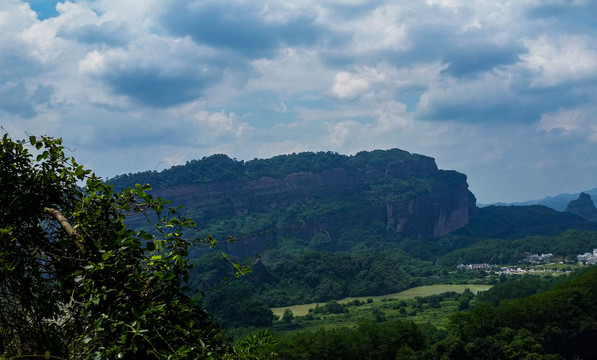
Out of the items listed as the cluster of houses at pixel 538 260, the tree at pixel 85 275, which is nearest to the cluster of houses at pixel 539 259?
the cluster of houses at pixel 538 260

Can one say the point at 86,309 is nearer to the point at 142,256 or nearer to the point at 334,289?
the point at 142,256

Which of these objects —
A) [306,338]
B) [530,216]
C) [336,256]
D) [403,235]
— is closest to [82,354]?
[306,338]

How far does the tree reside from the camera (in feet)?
9.02

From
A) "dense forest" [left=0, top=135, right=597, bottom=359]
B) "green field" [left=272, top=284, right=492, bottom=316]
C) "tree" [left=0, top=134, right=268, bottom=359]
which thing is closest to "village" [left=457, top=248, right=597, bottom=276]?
"dense forest" [left=0, top=135, right=597, bottom=359]

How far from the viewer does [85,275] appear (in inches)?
110

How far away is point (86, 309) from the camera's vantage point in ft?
9.08

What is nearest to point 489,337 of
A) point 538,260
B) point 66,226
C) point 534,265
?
point 66,226

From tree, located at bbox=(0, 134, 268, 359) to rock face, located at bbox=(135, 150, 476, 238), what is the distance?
12715cm

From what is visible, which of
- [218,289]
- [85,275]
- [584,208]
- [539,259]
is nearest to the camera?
[85,275]

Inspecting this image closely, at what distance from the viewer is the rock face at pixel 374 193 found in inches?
5340

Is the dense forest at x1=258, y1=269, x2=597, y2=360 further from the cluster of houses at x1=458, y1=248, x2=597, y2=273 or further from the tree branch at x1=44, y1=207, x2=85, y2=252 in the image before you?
the cluster of houses at x1=458, y1=248, x2=597, y2=273

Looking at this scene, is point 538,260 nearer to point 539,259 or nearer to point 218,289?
point 539,259

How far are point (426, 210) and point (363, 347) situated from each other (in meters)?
117

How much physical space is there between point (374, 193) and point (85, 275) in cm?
14590
